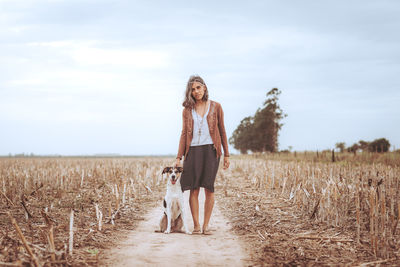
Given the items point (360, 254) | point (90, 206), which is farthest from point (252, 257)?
point (90, 206)

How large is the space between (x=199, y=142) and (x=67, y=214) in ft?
13.5

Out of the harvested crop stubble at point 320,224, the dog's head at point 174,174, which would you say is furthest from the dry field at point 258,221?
the dog's head at point 174,174

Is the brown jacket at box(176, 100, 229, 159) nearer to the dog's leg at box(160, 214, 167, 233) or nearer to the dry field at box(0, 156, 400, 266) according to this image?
the dog's leg at box(160, 214, 167, 233)

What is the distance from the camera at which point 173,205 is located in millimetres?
7250

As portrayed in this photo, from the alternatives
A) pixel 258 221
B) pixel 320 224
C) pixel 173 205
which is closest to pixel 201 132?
pixel 173 205

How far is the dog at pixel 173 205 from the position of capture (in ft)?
23.5

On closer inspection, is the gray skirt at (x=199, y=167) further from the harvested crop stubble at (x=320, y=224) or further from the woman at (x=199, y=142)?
the harvested crop stubble at (x=320, y=224)

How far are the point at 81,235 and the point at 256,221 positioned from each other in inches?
141

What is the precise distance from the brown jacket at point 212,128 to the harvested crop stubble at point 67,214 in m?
1.94

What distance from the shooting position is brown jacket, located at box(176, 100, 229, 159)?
725 cm

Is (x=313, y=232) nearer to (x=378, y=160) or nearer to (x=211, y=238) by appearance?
(x=211, y=238)

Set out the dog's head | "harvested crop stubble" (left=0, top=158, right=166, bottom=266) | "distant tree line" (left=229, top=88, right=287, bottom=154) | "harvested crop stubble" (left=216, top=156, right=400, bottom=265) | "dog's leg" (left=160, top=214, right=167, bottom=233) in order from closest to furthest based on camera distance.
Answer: "harvested crop stubble" (left=0, top=158, right=166, bottom=266) < "harvested crop stubble" (left=216, top=156, right=400, bottom=265) < the dog's head < "dog's leg" (left=160, top=214, right=167, bottom=233) < "distant tree line" (left=229, top=88, right=287, bottom=154)

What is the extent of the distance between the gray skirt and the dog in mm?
148

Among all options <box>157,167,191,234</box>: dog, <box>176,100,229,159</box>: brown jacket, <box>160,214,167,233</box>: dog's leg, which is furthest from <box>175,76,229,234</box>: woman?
<box>160,214,167,233</box>: dog's leg
